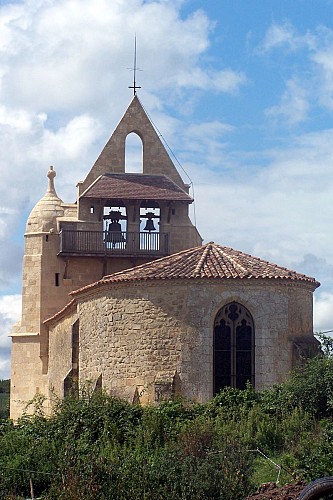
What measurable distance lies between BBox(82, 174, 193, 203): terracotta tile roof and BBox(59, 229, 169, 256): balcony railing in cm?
147

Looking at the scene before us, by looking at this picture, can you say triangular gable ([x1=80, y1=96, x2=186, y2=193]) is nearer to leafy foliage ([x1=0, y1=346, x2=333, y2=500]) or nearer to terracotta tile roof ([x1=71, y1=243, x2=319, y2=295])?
terracotta tile roof ([x1=71, y1=243, x2=319, y2=295])

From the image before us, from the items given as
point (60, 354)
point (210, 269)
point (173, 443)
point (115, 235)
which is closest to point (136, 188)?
point (115, 235)

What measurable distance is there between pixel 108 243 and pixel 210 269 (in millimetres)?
11819

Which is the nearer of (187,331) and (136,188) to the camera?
(187,331)

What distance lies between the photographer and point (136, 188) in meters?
41.8

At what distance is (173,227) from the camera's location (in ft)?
138

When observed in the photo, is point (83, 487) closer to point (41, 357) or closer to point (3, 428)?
point (3, 428)

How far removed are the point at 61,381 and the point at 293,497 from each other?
18862 millimetres

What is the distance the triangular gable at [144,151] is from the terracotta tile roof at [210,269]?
11.6 metres

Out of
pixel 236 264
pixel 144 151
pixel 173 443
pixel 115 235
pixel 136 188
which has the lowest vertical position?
pixel 173 443

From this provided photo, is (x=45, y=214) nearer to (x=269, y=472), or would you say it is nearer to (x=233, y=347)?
(x=233, y=347)

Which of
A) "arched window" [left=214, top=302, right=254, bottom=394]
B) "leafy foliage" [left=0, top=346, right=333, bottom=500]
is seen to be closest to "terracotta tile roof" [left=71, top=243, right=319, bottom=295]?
"arched window" [left=214, top=302, right=254, bottom=394]

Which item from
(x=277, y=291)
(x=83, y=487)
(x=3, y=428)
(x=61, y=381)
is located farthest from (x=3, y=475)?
(x=61, y=381)

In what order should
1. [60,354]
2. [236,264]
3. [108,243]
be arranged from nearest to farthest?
[236,264] → [60,354] → [108,243]
